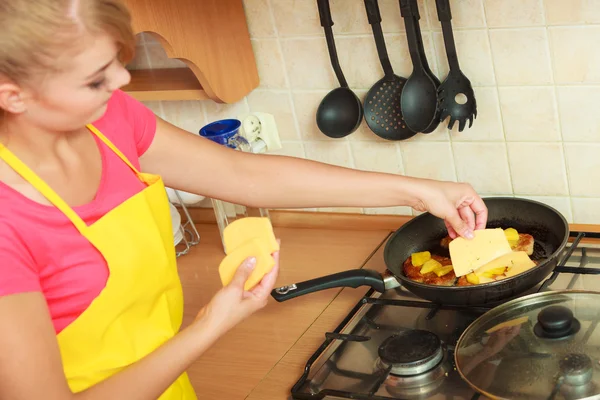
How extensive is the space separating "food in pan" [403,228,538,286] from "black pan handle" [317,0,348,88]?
38 centimetres

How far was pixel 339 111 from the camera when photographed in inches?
64.2

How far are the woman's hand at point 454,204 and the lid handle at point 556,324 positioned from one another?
0.21 m

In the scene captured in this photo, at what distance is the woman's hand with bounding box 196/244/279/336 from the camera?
1.04 metres

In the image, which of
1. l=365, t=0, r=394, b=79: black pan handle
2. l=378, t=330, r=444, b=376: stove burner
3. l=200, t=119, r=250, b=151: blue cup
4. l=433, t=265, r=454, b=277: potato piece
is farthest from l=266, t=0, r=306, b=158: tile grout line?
l=378, t=330, r=444, b=376: stove burner

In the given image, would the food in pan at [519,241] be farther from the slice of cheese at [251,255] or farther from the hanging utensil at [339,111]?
the slice of cheese at [251,255]

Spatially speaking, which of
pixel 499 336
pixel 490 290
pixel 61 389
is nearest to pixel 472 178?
pixel 490 290

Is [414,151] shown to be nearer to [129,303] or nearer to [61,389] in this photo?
[129,303]

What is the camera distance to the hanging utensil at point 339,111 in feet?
5.26

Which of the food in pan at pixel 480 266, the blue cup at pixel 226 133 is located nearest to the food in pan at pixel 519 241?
the food in pan at pixel 480 266

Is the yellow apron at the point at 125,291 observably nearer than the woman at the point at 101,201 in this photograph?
No

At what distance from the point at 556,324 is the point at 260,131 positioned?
2.84 ft

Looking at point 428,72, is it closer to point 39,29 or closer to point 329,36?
point 329,36

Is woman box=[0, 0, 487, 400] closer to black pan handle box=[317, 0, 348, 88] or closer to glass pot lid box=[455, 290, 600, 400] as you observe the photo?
glass pot lid box=[455, 290, 600, 400]

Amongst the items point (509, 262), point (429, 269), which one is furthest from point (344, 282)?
point (509, 262)
